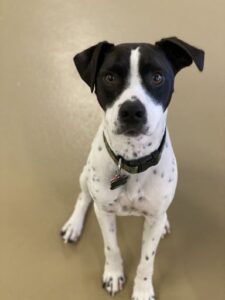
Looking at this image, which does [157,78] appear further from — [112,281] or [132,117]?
[112,281]

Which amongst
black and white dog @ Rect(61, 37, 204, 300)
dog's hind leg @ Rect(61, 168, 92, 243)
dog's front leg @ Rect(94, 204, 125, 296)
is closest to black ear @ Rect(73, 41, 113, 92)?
black and white dog @ Rect(61, 37, 204, 300)

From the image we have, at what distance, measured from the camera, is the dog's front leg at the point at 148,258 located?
1962mm

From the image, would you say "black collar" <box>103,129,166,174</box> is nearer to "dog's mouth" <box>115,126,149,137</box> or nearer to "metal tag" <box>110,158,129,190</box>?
"metal tag" <box>110,158,129,190</box>

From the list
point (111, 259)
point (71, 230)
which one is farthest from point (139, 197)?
point (71, 230)

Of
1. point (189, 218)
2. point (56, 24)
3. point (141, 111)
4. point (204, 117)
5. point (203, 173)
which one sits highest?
point (56, 24)

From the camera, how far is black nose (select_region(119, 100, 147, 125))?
1478 mm

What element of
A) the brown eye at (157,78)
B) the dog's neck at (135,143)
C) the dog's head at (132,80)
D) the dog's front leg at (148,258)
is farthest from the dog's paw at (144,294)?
the brown eye at (157,78)

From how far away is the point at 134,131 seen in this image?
1.54m

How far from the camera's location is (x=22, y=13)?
10.2 ft

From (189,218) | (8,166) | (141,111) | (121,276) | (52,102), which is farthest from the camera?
(52,102)

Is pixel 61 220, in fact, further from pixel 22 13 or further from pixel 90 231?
pixel 22 13

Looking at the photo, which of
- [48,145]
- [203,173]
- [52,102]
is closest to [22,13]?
[52,102]

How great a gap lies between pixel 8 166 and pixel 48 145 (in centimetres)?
22

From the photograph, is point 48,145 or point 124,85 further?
point 48,145
